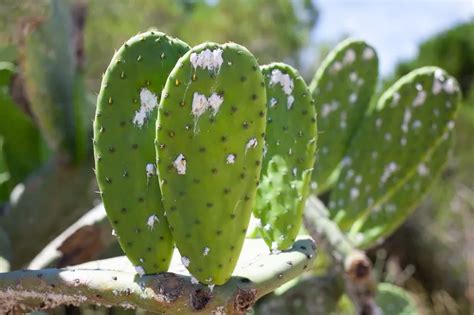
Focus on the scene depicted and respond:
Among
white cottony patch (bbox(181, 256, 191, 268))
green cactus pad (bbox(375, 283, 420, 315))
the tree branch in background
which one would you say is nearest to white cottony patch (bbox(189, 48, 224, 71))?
white cottony patch (bbox(181, 256, 191, 268))

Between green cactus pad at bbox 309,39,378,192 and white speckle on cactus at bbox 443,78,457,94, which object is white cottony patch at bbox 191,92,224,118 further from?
white speckle on cactus at bbox 443,78,457,94

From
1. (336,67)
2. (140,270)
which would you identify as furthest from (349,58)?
(140,270)

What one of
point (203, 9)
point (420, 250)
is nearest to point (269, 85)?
Result: point (420, 250)

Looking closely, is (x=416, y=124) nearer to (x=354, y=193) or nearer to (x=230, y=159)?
(x=354, y=193)

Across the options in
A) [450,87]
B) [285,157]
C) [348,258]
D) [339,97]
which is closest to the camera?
[285,157]

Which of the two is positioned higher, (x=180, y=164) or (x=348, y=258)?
(x=180, y=164)

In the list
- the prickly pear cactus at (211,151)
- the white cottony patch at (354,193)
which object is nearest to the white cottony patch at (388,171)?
the white cottony patch at (354,193)

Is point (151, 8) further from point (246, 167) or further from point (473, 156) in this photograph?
point (246, 167)
